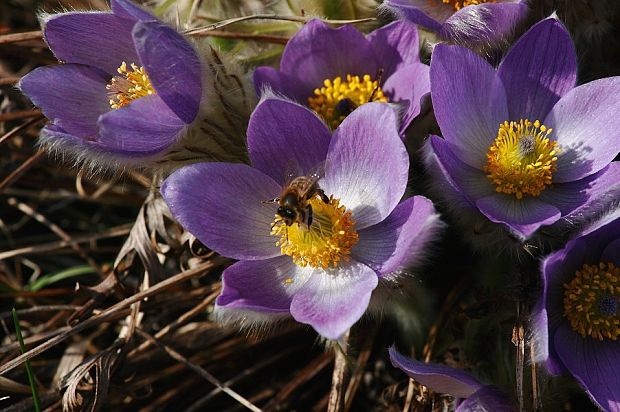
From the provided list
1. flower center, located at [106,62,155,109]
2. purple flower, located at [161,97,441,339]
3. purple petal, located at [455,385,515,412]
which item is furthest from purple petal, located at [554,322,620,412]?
flower center, located at [106,62,155,109]

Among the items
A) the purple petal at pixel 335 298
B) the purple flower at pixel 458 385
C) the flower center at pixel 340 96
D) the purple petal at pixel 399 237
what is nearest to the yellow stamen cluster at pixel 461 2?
the flower center at pixel 340 96

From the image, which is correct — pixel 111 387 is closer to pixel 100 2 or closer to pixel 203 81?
pixel 203 81

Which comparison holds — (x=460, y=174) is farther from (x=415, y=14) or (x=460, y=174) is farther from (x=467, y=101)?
(x=415, y=14)

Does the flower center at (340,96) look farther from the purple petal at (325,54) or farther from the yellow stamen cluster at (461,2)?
the yellow stamen cluster at (461,2)

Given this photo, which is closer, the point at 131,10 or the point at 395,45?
→ the point at 131,10

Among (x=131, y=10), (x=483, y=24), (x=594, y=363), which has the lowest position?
(x=594, y=363)

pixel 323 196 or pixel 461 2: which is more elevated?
pixel 461 2

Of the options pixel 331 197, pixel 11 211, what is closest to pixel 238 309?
pixel 331 197

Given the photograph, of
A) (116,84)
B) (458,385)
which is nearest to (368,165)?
(458,385)
